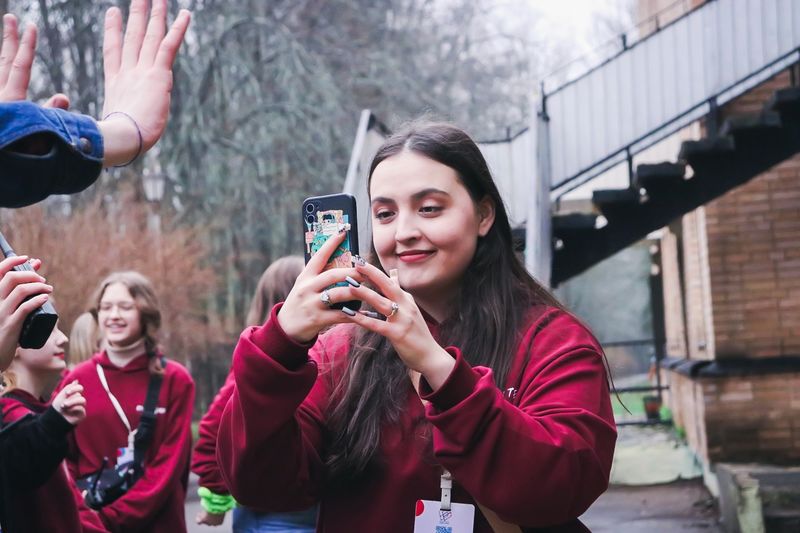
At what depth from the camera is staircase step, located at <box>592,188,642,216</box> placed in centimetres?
899

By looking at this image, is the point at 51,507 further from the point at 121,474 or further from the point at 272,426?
the point at 272,426

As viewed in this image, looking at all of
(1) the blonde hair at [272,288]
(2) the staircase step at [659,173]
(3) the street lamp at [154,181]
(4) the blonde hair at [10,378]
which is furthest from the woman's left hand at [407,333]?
(3) the street lamp at [154,181]

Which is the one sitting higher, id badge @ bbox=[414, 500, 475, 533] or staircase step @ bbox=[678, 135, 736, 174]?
staircase step @ bbox=[678, 135, 736, 174]

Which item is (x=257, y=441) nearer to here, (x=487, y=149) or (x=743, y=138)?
(x=743, y=138)

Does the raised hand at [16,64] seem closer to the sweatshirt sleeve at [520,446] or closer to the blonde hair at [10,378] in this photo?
the sweatshirt sleeve at [520,446]

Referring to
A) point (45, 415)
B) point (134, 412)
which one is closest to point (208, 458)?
point (134, 412)

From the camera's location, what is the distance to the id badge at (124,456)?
198 inches

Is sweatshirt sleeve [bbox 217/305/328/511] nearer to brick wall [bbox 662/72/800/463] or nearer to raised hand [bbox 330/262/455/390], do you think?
raised hand [bbox 330/262/455/390]

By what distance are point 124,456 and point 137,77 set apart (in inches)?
131

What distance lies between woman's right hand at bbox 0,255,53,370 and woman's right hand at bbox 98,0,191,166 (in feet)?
1.82

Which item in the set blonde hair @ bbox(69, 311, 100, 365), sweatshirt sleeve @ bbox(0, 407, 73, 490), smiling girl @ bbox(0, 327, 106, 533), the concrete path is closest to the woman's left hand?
smiling girl @ bbox(0, 327, 106, 533)

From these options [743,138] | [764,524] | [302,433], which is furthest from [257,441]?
[743,138]

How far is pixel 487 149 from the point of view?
10445mm

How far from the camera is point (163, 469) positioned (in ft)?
16.5
